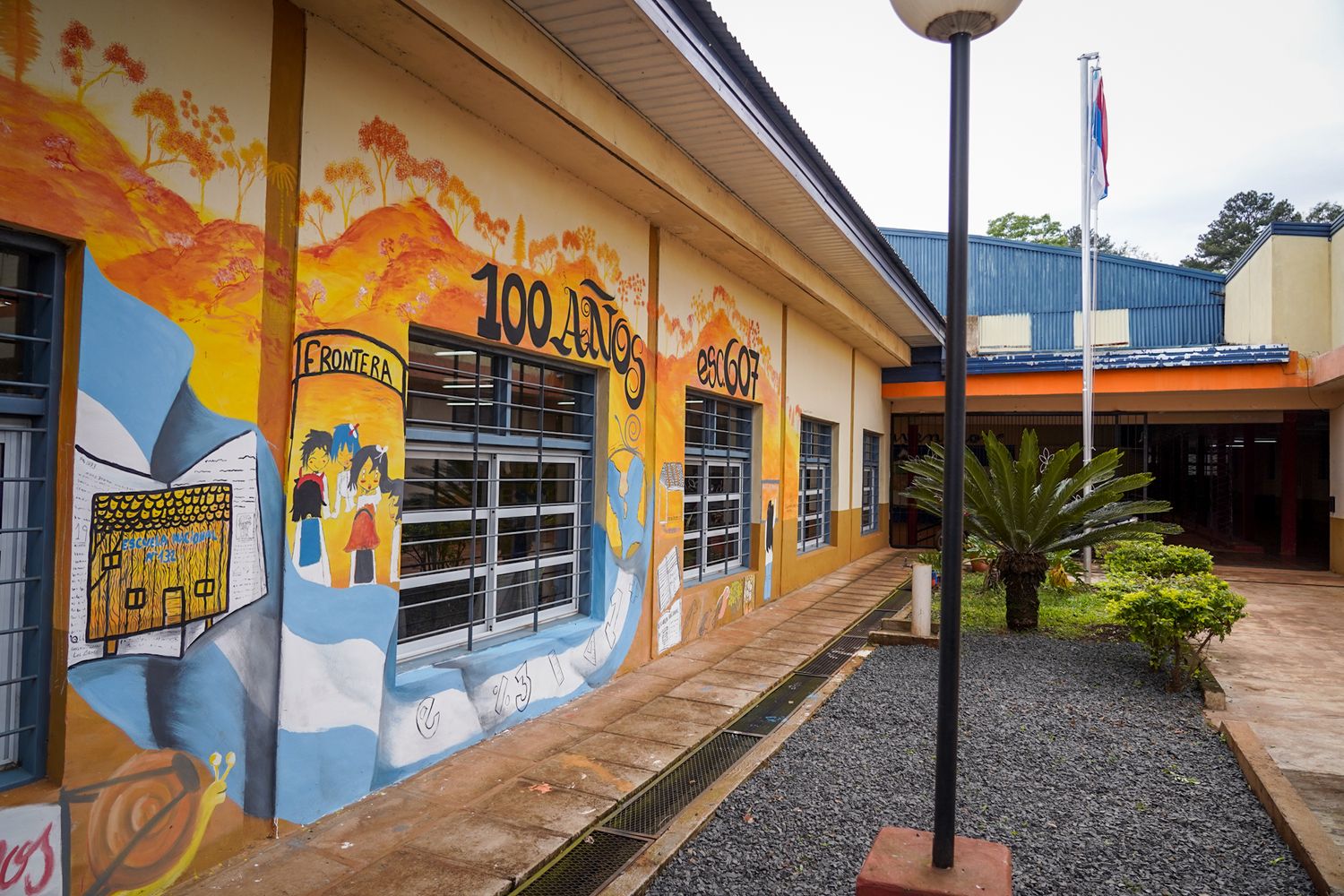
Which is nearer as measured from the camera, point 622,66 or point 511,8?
point 511,8

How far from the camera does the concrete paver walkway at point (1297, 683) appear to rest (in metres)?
4.30

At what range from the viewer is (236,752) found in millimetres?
3311

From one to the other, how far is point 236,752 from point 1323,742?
5898 mm

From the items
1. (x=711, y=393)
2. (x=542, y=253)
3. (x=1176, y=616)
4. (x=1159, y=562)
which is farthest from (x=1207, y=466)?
(x=542, y=253)

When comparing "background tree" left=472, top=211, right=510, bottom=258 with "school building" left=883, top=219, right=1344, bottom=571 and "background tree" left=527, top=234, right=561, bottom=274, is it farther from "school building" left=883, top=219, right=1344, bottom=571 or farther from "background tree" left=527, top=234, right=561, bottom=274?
"school building" left=883, top=219, right=1344, bottom=571

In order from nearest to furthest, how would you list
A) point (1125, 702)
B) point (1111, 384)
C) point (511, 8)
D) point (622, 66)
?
point (511, 8) < point (622, 66) < point (1125, 702) < point (1111, 384)

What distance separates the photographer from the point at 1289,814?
362cm

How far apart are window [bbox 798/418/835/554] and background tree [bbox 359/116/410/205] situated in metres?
7.46

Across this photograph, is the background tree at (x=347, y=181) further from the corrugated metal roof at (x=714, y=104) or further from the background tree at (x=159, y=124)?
the corrugated metal roof at (x=714, y=104)

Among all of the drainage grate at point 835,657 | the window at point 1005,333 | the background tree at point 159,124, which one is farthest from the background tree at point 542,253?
the window at point 1005,333

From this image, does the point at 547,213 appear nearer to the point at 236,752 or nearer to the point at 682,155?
the point at 682,155

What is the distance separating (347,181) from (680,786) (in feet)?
11.3

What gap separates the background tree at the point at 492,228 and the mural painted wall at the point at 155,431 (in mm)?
1266

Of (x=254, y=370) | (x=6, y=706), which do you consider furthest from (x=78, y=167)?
(x=6, y=706)
